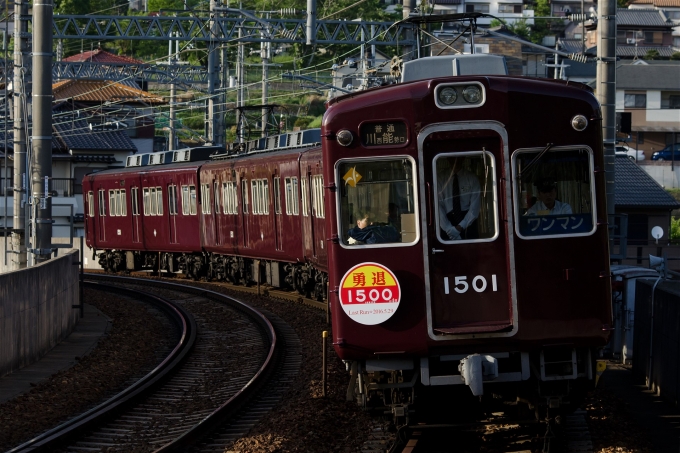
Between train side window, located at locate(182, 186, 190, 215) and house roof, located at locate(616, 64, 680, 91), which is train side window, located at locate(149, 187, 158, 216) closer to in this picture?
train side window, located at locate(182, 186, 190, 215)

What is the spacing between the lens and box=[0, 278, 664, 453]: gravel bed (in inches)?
334

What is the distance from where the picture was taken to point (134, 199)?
29453 mm

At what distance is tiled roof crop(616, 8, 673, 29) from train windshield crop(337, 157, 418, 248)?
65.4 metres

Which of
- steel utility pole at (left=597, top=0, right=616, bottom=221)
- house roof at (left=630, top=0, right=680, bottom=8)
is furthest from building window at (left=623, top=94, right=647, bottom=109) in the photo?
steel utility pole at (left=597, top=0, right=616, bottom=221)

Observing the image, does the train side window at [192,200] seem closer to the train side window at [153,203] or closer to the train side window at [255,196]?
the train side window at [153,203]

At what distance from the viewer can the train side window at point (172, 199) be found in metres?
26.7

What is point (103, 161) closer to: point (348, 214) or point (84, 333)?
point (84, 333)

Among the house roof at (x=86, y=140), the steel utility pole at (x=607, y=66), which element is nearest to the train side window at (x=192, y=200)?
the steel utility pole at (x=607, y=66)

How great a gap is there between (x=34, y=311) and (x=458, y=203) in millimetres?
7146

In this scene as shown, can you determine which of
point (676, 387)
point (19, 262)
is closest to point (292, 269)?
point (19, 262)

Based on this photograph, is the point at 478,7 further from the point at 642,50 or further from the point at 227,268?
the point at 227,268

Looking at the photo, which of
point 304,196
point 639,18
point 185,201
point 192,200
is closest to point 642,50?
point 639,18

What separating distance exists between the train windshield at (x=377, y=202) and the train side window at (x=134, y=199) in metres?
21.8

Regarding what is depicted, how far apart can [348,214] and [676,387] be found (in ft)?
11.9
